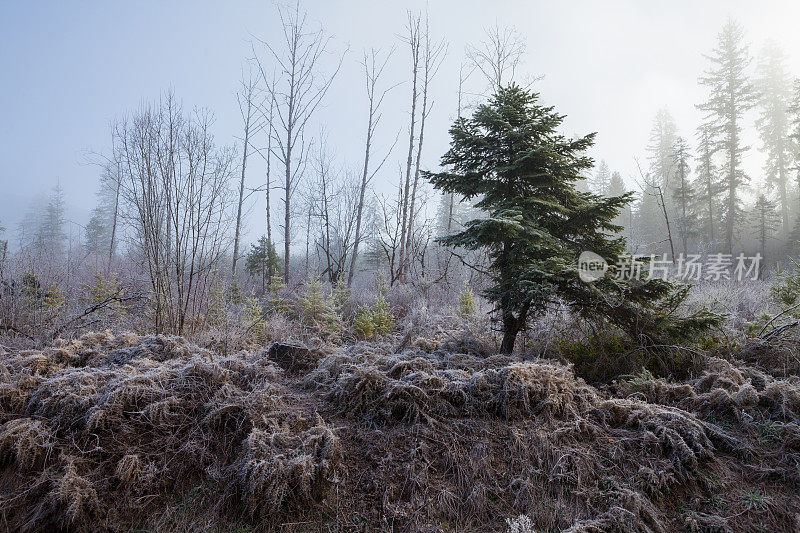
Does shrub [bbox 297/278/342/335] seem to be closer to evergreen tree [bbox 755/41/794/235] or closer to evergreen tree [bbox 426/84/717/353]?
evergreen tree [bbox 426/84/717/353]

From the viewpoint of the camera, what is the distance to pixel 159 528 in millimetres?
1973

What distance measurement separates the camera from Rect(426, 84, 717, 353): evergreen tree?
3.86m

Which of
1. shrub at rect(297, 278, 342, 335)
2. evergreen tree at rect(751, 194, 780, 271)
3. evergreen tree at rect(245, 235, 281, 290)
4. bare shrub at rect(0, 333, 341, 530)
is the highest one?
evergreen tree at rect(751, 194, 780, 271)

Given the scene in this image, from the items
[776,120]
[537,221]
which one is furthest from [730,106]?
[537,221]

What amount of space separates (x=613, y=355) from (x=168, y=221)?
6.35 meters

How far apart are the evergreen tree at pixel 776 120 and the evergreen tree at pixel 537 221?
112 ft

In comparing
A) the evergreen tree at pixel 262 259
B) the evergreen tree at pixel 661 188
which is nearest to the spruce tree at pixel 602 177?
the evergreen tree at pixel 661 188

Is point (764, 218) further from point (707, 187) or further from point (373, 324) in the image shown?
point (373, 324)

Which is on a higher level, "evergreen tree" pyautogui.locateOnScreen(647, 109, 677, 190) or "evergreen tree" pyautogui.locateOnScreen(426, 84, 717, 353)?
"evergreen tree" pyautogui.locateOnScreen(647, 109, 677, 190)

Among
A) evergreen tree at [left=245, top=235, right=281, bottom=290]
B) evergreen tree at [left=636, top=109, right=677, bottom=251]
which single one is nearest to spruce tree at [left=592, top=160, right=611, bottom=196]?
evergreen tree at [left=636, top=109, right=677, bottom=251]

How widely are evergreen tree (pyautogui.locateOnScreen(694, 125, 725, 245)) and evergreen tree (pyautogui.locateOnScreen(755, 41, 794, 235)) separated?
4287 millimetres

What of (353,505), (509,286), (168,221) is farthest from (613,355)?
(168,221)

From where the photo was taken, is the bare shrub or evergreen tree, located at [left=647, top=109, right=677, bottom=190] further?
evergreen tree, located at [left=647, top=109, right=677, bottom=190]

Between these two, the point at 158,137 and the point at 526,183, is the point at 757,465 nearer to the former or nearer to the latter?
the point at 526,183
